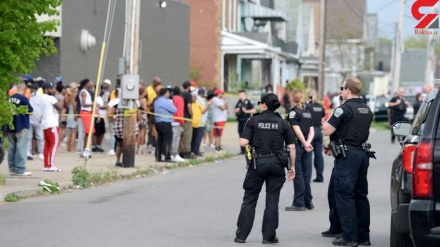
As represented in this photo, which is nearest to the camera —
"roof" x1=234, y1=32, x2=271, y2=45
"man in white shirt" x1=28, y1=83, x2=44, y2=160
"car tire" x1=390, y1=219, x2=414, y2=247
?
"car tire" x1=390, y1=219, x2=414, y2=247

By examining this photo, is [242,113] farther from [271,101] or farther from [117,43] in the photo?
[271,101]

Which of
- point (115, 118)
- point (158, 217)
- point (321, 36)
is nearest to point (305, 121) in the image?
point (158, 217)

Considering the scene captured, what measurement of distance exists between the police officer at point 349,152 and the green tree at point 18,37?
620cm

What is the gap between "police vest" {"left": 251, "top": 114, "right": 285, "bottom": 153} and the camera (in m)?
11.5

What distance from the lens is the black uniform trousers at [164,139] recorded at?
23.5 metres

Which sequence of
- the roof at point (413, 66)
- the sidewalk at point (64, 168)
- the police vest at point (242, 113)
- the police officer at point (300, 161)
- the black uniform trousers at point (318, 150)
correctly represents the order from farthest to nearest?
the roof at point (413, 66) < the police vest at point (242, 113) < the black uniform trousers at point (318, 150) < the sidewalk at point (64, 168) < the police officer at point (300, 161)

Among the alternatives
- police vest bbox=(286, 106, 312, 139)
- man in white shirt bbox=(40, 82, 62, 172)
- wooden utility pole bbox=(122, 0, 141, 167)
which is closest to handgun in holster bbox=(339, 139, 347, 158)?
police vest bbox=(286, 106, 312, 139)

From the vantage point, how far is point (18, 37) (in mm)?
15602

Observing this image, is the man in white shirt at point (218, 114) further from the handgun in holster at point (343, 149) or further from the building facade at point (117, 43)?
the handgun in holster at point (343, 149)

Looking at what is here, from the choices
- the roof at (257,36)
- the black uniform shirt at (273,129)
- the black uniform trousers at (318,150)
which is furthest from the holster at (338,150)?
the roof at (257,36)

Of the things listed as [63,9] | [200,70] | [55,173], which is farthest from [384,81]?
[55,173]

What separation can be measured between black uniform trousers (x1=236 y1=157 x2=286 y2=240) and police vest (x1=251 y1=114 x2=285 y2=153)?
5.5 inches

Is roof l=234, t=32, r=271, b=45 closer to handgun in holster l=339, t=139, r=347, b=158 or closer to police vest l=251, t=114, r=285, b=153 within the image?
police vest l=251, t=114, r=285, b=153

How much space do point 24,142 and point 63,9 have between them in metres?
11.8
